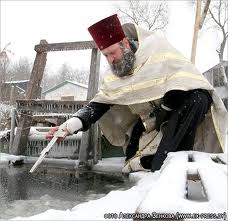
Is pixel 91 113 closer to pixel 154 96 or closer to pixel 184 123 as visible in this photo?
pixel 154 96

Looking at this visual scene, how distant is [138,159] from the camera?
11.0 feet

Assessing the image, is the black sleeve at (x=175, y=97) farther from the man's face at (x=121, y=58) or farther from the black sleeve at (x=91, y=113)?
the black sleeve at (x=91, y=113)

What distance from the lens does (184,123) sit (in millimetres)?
3018

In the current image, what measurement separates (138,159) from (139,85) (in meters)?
0.58

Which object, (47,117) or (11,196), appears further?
(47,117)

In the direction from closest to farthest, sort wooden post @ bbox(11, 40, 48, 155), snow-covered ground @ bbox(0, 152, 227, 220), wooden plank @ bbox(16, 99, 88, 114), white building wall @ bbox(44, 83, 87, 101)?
snow-covered ground @ bbox(0, 152, 227, 220) → wooden plank @ bbox(16, 99, 88, 114) → wooden post @ bbox(11, 40, 48, 155) → white building wall @ bbox(44, 83, 87, 101)

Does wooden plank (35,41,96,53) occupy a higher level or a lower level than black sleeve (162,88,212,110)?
higher

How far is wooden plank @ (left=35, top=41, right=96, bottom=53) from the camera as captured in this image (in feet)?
15.2

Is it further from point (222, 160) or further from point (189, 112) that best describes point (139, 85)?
point (222, 160)

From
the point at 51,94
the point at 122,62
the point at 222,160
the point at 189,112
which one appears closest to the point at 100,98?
the point at 122,62

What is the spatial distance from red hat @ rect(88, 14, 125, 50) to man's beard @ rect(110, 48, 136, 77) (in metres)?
0.12

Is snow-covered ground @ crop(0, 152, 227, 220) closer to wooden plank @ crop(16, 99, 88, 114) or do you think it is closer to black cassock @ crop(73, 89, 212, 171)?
black cassock @ crop(73, 89, 212, 171)

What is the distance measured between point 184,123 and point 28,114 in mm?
2157

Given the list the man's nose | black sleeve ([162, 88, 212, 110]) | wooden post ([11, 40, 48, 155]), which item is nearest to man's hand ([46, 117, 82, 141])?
the man's nose
